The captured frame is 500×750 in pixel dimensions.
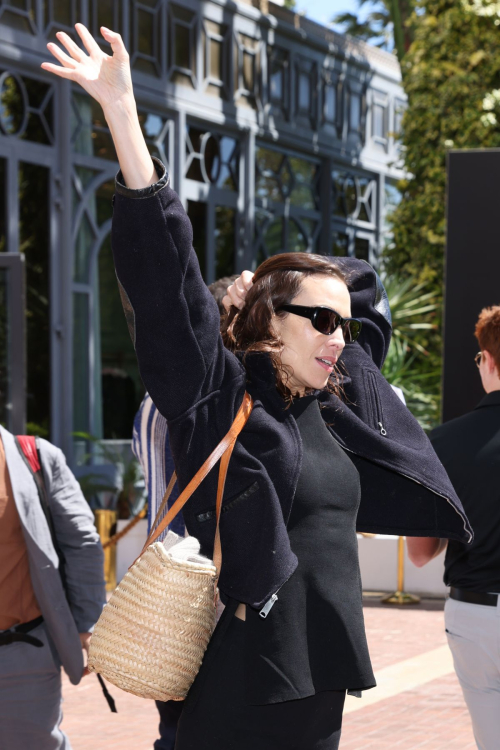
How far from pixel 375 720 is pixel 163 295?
488 centimetres

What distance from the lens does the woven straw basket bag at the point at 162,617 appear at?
87.9 inches

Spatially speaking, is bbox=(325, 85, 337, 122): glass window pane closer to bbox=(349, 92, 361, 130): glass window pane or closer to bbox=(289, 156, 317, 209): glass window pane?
bbox=(349, 92, 361, 130): glass window pane

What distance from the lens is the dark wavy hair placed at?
2.47 metres

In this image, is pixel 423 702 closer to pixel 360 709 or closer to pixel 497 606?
pixel 360 709

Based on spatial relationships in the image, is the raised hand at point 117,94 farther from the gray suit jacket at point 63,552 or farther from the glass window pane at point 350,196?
the glass window pane at point 350,196

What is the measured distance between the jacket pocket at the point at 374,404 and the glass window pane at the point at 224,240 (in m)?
11.6

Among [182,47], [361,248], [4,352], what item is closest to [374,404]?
[4,352]

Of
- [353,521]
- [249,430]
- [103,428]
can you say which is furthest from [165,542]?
[103,428]

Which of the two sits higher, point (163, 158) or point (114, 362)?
point (163, 158)

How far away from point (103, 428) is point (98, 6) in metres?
4.72

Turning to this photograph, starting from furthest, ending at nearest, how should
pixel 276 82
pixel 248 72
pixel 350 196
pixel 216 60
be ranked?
1. pixel 350 196
2. pixel 276 82
3. pixel 248 72
4. pixel 216 60

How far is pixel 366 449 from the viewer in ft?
8.47

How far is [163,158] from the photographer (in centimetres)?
1354

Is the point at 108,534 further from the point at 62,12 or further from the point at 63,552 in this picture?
the point at 63,552
